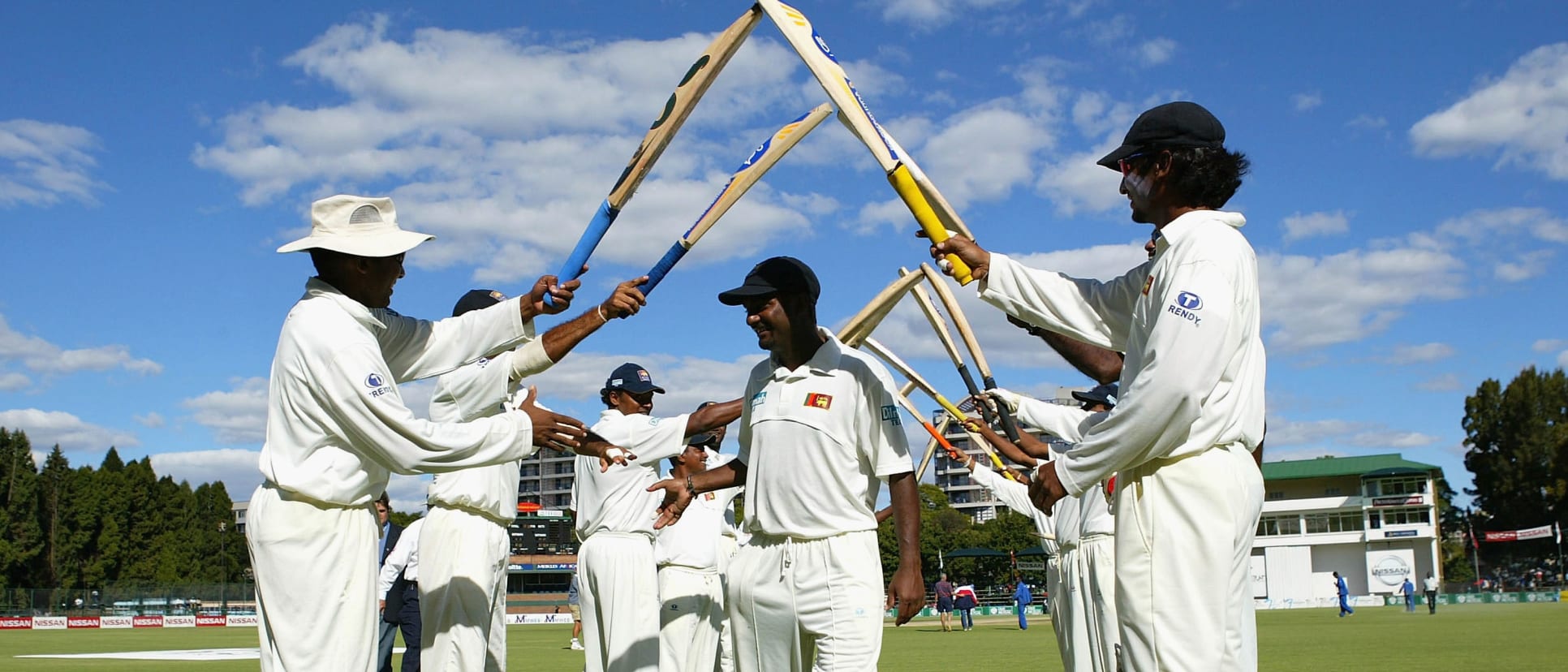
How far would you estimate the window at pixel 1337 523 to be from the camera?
329ft

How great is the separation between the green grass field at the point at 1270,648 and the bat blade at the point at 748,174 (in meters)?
11.4

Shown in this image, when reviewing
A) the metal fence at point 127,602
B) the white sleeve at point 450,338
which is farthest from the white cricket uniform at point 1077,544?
the metal fence at point 127,602

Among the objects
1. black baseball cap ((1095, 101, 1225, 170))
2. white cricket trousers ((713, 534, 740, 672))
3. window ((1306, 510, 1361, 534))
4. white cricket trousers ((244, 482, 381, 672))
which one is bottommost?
window ((1306, 510, 1361, 534))

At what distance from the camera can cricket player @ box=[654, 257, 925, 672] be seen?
636 cm

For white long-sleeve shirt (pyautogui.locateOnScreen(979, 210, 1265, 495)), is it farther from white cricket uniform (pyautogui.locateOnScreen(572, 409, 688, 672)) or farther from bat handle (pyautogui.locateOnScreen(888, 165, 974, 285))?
white cricket uniform (pyautogui.locateOnScreen(572, 409, 688, 672))

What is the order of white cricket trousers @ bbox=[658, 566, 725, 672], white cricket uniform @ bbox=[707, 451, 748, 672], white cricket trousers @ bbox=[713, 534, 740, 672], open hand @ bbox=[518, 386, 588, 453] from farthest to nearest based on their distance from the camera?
white cricket uniform @ bbox=[707, 451, 748, 672] → white cricket trousers @ bbox=[713, 534, 740, 672] → white cricket trousers @ bbox=[658, 566, 725, 672] → open hand @ bbox=[518, 386, 588, 453]

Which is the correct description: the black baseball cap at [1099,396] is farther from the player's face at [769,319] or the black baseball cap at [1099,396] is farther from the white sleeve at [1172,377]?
the white sleeve at [1172,377]

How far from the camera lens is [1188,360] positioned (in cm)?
422

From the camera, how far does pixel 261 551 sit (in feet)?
16.5

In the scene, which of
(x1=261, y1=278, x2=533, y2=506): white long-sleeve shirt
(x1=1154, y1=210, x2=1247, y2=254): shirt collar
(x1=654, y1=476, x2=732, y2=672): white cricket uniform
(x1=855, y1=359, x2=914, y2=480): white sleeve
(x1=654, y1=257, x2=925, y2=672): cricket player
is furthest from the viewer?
(x1=654, y1=476, x2=732, y2=672): white cricket uniform

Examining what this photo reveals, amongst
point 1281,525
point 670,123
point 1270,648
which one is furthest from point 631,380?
point 1281,525

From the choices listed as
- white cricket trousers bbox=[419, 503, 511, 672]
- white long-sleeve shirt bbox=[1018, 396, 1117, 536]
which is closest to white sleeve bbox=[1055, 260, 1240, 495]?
white cricket trousers bbox=[419, 503, 511, 672]

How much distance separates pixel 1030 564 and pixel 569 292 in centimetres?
8565

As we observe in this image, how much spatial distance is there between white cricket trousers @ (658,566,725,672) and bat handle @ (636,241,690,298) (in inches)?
145
